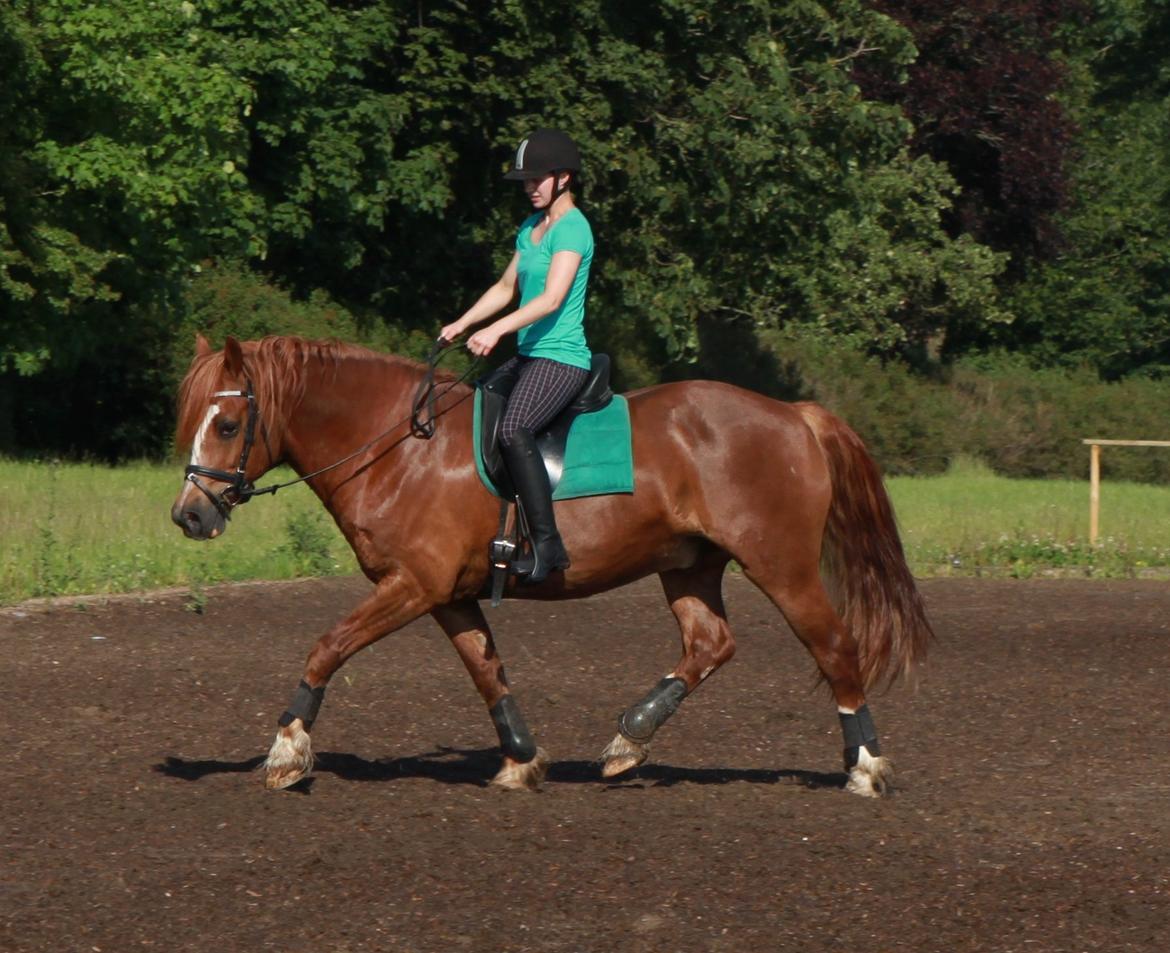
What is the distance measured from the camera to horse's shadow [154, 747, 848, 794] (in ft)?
25.8

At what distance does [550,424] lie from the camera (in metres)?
7.61

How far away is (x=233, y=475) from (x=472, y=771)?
170 centimetres

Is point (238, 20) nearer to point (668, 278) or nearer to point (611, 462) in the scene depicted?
point (668, 278)

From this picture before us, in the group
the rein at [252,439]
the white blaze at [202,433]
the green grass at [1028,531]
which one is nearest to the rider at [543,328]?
the rein at [252,439]

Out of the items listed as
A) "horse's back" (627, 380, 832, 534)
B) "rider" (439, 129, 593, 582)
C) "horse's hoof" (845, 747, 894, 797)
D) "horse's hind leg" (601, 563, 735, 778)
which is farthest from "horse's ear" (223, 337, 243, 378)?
"horse's hoof" (845, 747, 894, 797)

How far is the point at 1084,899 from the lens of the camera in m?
5.91

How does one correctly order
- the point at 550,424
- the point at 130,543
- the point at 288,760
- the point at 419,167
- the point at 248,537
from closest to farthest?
1. the point at 288,760
2. the point at 550,424
3. the point at 130,543
4. the point at 248,537
5. the point at 419,167

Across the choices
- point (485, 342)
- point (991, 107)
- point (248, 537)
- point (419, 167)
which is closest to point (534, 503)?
point (485, 342)

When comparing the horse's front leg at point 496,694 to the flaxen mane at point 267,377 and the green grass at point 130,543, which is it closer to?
the flaxen mane at point 267,377

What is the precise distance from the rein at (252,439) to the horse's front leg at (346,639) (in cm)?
58

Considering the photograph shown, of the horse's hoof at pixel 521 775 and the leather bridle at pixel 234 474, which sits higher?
the leather bridle at pixel 234 474

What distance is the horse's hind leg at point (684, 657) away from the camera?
25.5 ft

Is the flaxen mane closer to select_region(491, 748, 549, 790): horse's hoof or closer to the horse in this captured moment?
the horse

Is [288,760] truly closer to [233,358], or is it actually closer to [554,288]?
[233,358]
